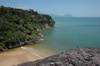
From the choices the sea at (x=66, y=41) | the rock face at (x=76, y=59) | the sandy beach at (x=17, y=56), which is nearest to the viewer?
the rock face at (x=76, y=59)

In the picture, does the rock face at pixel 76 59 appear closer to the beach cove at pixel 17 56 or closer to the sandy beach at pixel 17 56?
the beach cove at pixel 17 56

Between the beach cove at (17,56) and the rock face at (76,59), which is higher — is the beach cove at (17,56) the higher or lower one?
the lower one

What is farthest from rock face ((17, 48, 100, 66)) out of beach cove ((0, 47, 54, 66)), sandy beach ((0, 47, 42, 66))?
sandy beach ((0, 47, 42, 66))

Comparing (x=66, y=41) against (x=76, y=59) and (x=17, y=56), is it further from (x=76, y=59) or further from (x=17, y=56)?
(x=76, y=59)

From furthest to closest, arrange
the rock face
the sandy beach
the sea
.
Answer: the sea < the sandy beach < the rock face

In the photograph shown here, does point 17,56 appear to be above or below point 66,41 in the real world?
above

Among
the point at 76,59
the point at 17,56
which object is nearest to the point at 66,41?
the point at 17,56

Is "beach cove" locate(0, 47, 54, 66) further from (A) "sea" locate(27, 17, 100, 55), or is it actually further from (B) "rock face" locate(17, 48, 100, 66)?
(B) "rock face" locate(17, 48, 100, 66)

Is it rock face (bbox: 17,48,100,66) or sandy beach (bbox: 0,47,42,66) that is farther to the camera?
sandy beach (bbox: 0,47,42,66)

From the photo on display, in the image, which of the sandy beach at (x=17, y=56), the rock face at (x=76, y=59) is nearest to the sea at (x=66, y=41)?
the sandy beach at (x=17, y=56)

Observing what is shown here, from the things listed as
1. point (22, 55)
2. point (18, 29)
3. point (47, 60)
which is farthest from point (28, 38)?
point (47, 60)
